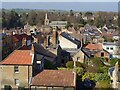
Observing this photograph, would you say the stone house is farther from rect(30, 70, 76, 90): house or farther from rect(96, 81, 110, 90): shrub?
rect(96, 81, 110, 90): shrub

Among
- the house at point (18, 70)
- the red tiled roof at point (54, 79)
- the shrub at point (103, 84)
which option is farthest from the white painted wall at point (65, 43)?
the red tiled roof at point (54, 79)

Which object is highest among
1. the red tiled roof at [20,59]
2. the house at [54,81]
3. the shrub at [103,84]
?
the red tiled roof at [20,59]

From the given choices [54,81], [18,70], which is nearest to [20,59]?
[18,70]

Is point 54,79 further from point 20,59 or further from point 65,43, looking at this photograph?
point 65,43

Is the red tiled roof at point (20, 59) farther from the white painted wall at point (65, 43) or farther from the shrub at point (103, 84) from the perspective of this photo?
the white painted wall at point (65, 43)

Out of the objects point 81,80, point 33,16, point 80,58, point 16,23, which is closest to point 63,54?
point 80,58

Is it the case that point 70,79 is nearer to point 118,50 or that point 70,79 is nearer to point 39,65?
point 39,65

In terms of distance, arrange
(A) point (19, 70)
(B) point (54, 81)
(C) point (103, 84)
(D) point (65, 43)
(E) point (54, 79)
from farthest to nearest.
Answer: (D) point (65, 43)
(C) point (103, 84)
(A) point (19, 70)
(E) point (54, 79)
(B) point (54, 81)

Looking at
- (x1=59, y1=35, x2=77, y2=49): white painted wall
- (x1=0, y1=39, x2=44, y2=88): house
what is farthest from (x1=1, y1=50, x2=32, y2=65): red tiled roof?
(x1=59, y1=35, x2=77, y2=49): white painted wall
